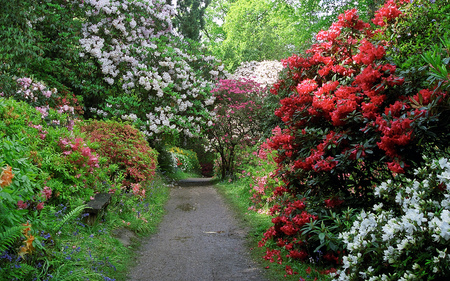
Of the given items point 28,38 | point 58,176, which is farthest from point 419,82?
point 28,38

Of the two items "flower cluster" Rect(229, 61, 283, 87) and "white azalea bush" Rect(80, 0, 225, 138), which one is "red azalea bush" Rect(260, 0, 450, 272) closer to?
"white azalea bush" Rect(80, 0, 225, 138)

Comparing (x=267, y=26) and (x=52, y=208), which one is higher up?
(x=267, y=26)

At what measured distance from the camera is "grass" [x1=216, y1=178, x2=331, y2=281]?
4.07 metres

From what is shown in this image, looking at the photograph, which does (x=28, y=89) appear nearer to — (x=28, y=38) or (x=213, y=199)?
(x=28, y=38)

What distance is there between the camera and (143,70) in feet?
36.7

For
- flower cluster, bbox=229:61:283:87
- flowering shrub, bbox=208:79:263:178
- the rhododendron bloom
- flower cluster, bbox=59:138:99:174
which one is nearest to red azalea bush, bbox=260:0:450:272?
the rhododendron bloom

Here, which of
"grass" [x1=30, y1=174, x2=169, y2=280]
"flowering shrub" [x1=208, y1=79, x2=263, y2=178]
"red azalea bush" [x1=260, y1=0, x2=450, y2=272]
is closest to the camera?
"red azalea bush" [x1=260, y1=0, x2=450, y2=272]

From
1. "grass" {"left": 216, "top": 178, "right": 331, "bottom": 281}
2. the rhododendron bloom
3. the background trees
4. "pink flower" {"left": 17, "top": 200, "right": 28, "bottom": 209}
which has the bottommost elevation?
"grass" {"left": 216, "top": 178, "right": 331, "bottom": 281}

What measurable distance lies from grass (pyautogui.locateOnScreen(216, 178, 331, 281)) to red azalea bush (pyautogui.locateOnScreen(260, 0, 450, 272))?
17 centimetres

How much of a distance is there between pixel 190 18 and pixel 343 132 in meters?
20.0

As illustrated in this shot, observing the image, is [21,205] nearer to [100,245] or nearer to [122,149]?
[100,245]

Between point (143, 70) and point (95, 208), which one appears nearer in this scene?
point (95, 208)

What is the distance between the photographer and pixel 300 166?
14.1 ft

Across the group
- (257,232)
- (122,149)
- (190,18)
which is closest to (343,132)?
(257,232)
